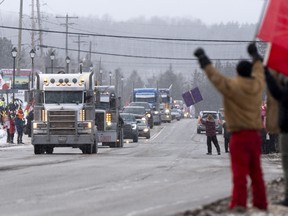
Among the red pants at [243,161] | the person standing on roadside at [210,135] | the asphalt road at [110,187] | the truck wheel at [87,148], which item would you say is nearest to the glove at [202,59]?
the red pants at [243,161]

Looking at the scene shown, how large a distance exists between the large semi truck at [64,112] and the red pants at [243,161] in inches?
958

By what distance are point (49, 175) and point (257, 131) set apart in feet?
36.4

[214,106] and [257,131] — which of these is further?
[214,106]

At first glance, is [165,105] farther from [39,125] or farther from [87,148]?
[39,125]

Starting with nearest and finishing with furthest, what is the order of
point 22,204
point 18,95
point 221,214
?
point 221,214, point 22,204, point 18,95

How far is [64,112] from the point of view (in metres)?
36.9

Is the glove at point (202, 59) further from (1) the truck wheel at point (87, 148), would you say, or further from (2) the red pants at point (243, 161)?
(1) the truck wheel at point (87, 148)

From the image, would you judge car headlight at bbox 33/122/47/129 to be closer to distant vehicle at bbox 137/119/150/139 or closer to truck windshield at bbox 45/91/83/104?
truck windshield at bbox 45/91/83/104

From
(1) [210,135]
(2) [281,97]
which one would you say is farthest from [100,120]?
(2) [281,97]

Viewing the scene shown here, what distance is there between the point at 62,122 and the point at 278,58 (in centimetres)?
2415

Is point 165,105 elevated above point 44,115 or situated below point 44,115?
above

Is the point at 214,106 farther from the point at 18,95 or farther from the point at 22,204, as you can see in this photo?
the point at 22,204

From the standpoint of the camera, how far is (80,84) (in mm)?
37406

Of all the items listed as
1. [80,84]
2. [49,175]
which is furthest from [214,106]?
[49,175]
